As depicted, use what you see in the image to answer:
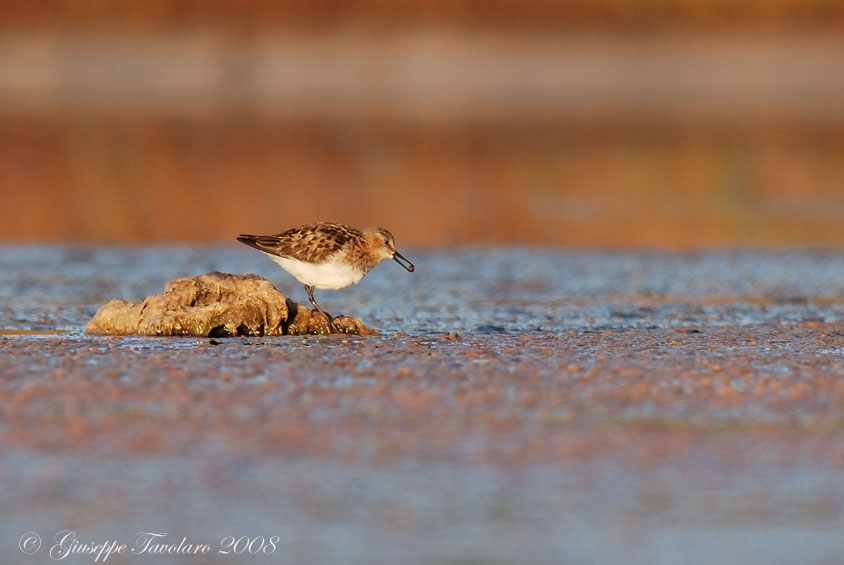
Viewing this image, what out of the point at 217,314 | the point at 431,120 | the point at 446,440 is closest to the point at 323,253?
the point at 217,314

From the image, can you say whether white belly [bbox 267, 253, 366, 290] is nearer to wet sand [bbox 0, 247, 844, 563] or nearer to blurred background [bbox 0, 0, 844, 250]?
wet sand [bbox 0, 247, 844, 563]

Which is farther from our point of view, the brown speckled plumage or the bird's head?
the bird's head

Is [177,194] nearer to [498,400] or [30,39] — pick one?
[498,400]

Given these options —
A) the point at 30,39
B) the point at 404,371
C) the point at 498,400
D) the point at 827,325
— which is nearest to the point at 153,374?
the point at 404,371

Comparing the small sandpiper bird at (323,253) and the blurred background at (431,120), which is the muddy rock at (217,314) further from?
the blurred background at (431,120)

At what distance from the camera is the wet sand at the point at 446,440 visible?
4.94 m

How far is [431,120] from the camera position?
37875mm

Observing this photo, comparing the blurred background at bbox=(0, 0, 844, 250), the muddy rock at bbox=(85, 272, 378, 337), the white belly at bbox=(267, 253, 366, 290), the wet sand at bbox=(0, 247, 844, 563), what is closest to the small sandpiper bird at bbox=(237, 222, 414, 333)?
the white belly at bbox=(267, 253, 366, 290)

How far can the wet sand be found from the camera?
494 centimetres

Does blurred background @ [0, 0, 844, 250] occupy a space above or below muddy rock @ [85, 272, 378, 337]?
above

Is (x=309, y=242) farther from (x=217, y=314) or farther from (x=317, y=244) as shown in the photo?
(x=217, y=314)

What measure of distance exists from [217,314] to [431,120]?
1147 inches

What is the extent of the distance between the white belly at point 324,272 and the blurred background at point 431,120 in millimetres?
6101

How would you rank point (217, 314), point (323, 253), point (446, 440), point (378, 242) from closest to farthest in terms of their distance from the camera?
point (446, 440)
point (217, 314)
point (323, 253)
point (378, 242)
